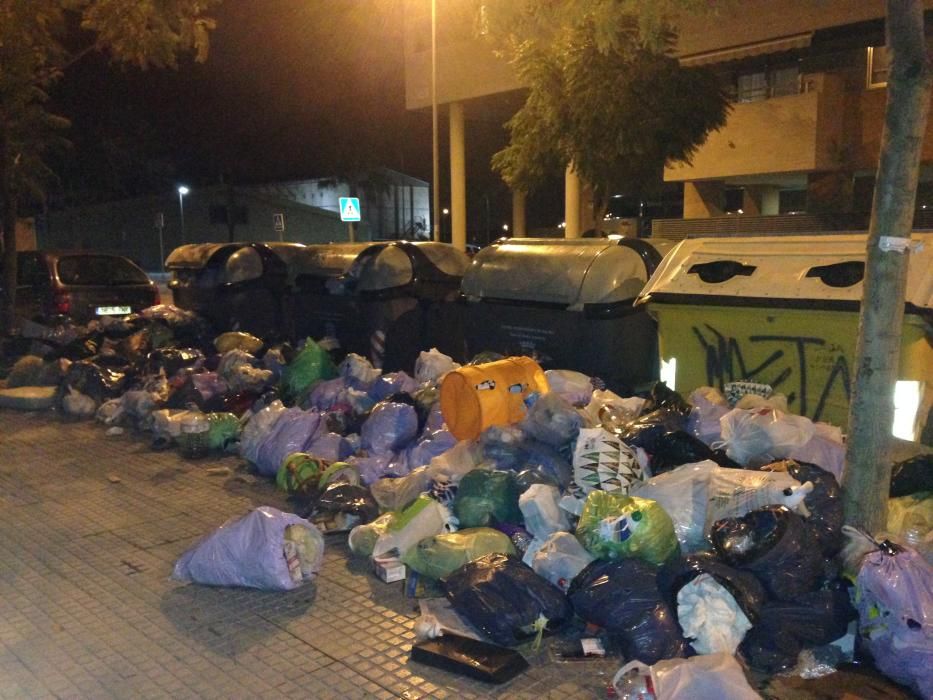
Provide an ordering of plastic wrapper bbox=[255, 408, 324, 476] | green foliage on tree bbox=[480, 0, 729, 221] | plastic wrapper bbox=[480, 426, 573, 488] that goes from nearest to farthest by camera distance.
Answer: plastic wrapper bbox=[480, 426, 573, 488] → plastic wrapper bbox=[255, 408, 324, 476] → green foliage on tree bbox=[480, 0, 729, 221]

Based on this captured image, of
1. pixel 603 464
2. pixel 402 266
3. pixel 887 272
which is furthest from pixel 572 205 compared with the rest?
pixel 887 272

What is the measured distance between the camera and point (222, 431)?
23.3ft

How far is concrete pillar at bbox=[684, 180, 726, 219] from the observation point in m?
19.0

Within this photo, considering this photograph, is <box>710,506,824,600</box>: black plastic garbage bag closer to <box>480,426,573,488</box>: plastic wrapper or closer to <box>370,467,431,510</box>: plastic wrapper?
<box>480,426,573,488</box>: plastic wrapper

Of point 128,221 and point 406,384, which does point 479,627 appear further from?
point 128,221

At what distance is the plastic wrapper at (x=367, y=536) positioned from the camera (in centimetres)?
476

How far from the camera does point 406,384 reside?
7.14 meters

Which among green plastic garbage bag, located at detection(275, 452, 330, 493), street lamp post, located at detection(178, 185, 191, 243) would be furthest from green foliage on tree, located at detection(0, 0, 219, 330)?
street lamp post, located at detection(178, 185, 191, 243)

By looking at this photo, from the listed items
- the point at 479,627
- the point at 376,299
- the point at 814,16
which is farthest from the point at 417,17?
the point at 479,627

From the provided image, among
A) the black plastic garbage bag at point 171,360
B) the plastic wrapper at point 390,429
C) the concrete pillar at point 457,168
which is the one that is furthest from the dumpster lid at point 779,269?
the concrete pillar at point 457,168

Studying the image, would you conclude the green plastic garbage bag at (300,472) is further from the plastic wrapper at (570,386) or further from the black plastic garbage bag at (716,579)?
the black plastic garbage bag at (716,579)

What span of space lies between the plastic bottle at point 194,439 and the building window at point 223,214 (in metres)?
34.5

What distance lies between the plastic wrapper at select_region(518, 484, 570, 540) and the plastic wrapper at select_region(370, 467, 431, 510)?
79cm

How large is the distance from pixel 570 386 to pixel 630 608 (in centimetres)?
267
